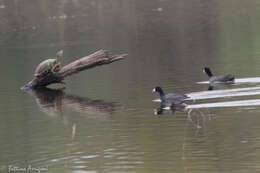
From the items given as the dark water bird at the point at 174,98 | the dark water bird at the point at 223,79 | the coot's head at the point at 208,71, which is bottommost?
the dark water bird at the point at 174,98

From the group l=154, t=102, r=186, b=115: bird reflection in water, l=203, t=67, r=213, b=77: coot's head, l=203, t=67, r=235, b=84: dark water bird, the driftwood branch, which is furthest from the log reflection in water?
l=203, t=67, r=213, b=77: coot's head

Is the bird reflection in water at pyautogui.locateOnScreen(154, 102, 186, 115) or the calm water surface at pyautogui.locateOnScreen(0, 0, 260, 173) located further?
the bird reflection in water at pyautogui.locateOnScreen(154, 102, 186, 115)

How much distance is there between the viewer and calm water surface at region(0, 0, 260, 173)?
54.7 feet

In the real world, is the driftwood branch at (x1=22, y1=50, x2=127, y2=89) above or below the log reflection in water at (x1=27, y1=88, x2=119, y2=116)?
above

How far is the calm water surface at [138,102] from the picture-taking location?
1667 cm

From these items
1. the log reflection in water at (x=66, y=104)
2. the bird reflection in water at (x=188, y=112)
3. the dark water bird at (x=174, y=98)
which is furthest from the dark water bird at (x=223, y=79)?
the log reflection in water at (x=66, y=104)

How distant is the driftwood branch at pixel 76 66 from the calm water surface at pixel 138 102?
58 centimetres

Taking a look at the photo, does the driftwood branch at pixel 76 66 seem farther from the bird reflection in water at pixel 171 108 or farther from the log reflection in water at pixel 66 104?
the bird reflection in water at pixel 171 108

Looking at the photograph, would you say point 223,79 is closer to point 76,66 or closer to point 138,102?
point 138,102

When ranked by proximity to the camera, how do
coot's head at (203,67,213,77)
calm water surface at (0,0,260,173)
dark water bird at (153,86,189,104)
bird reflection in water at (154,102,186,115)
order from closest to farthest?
calm water surface at (0,0,260,173)
bird reflection in water at (154,102,186,115)
dark water bird at (153,86,189,104)
coot's head at (203,67,213,77)

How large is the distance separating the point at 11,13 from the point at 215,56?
38018mm

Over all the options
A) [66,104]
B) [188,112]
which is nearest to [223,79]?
[66,104]

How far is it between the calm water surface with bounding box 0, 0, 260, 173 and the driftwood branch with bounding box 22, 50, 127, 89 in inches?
22.8

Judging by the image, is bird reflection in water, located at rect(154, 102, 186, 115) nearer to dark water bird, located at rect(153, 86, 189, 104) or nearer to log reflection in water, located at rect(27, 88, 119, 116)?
dark water bird, located at rect(153, 86, 189, 104)
